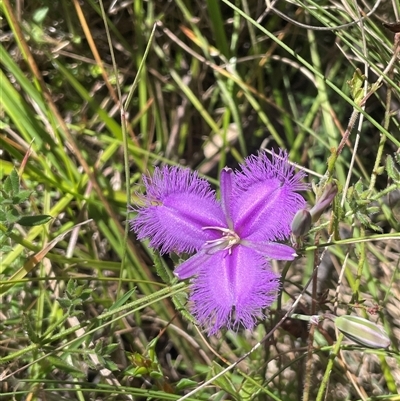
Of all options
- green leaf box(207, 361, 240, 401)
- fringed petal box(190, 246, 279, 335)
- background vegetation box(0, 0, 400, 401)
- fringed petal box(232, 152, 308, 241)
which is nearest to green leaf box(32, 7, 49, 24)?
background vegetation box(0, 0, 400, 401)

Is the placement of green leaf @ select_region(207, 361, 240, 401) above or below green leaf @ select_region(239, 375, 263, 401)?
above

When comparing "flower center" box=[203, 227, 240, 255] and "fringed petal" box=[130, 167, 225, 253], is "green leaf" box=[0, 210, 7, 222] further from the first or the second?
"flower center" box=[203, 227, 240, 255]

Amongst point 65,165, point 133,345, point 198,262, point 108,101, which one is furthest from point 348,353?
point 108,101

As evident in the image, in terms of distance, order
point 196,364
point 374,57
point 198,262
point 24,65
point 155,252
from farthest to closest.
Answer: point 24,65, point 196,364, point 374,57, point 155,252, point 198,262

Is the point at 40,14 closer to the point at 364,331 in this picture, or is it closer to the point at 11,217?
the point at 11,217

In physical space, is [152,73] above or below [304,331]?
above

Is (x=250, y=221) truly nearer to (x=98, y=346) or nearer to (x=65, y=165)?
(x=98, y=346)

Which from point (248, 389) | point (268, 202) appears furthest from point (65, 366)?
point (268, 202)
